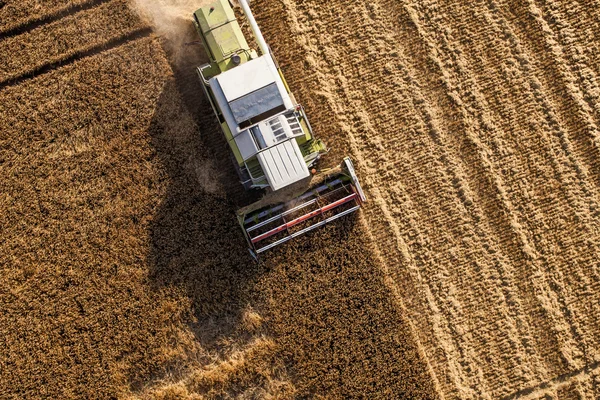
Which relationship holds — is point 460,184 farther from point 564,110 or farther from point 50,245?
point 50,245

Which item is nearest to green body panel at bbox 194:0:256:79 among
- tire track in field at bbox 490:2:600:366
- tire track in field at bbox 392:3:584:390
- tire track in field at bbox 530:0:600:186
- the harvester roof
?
the harvester roof

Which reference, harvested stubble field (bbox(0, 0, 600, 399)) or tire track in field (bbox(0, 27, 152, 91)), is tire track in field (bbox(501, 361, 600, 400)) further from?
tire track in field (bbox(0, 27, 152, 91))

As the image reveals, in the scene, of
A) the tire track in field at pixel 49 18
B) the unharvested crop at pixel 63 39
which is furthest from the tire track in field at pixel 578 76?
the tire track in field at pixel 49 18

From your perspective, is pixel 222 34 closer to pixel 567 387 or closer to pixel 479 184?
pixel 479 184

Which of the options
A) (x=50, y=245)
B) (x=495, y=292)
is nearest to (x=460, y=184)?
(x=495, y=292)

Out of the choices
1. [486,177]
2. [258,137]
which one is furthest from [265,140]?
[486,177]

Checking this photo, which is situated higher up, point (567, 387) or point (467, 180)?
point (467, 180)

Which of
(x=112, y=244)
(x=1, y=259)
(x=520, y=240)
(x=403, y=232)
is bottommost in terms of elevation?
(x=520, y=240)

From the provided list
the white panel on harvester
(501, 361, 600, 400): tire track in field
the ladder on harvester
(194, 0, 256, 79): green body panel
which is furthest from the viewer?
(501, 361, 600, 400): tire track in field
